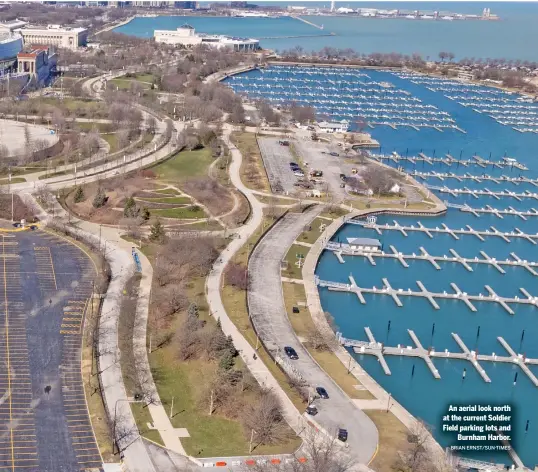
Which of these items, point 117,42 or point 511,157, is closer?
point 511,157

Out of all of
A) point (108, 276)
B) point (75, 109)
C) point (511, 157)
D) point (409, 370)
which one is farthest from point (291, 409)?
point (75, 109)

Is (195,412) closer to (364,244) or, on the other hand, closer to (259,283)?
(259,283)

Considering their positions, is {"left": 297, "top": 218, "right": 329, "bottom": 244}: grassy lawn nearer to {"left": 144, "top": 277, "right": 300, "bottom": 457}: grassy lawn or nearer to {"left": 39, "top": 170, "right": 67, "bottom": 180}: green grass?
{"left": 144, "top": 277, "right": 300, "bottom": 457}: grassy lawn

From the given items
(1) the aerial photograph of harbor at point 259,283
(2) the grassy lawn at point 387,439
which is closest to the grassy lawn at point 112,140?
(1) the aerial photograph of harbor at point 259,283

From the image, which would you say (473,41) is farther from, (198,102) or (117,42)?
(198,102)

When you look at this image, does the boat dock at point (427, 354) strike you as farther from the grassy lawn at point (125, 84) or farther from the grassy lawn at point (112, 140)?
the grassy lawn at point (125, 84)

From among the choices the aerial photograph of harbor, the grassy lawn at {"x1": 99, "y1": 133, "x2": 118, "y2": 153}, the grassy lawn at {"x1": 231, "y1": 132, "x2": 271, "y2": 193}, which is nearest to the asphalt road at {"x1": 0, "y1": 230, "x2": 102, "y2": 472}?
the aerial photograph of harbor
